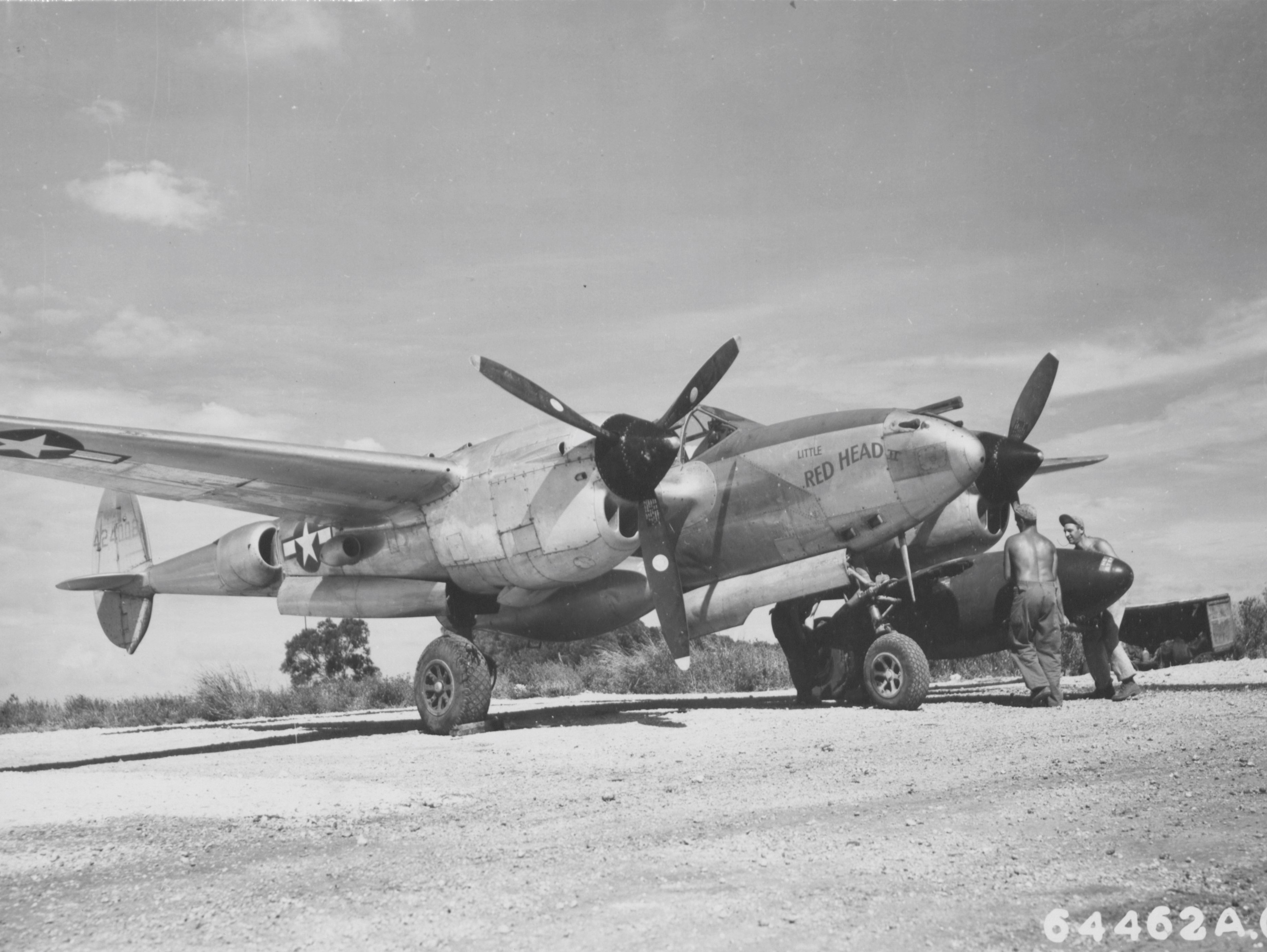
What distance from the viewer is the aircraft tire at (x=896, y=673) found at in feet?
35.7

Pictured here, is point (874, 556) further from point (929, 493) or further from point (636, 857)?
point (636, 857)

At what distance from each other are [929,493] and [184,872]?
7.91 meters

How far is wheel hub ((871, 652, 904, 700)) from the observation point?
36.3 ft

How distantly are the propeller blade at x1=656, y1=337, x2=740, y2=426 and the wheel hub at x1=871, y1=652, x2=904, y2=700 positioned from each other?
3.49 m

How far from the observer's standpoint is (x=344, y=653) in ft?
136

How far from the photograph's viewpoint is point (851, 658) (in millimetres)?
12227

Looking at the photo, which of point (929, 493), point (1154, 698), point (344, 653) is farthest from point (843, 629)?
point (344, 653)

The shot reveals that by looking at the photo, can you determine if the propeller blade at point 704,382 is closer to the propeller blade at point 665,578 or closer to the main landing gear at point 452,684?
the propeller blade at point 665,578

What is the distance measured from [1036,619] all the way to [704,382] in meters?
4.41

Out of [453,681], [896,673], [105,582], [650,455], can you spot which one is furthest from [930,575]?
[105,582]

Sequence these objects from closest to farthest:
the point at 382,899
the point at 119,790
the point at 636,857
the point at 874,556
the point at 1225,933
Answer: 1. the point at 1225,933
2. the point at 382,899
3. the point at 636,857
4. the point at 119,790
5. the point at 874,556
